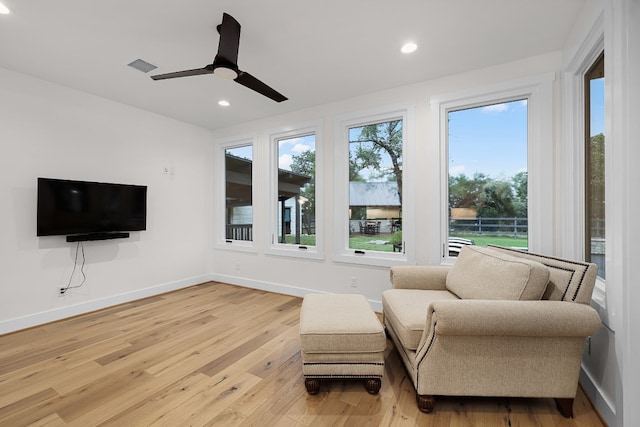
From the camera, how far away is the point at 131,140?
3811 millimetres

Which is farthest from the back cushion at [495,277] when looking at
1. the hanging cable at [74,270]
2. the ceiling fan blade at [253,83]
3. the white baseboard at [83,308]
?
the hanging cable at [74,270]

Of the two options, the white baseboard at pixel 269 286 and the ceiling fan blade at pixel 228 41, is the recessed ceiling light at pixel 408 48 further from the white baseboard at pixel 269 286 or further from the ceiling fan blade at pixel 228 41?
the white baseboard at pixel 269 286

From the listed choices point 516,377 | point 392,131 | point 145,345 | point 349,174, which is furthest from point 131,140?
point 516,377

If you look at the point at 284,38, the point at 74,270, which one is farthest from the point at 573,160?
the point at 74,270

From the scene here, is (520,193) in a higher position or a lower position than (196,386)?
higher

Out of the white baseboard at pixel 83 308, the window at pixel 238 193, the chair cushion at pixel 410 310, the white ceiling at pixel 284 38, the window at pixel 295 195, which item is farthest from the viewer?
the window at pixel 238 193

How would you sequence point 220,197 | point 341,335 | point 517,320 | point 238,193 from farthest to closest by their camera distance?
point 220,197
point 238,193
point 341,335
point 517,320

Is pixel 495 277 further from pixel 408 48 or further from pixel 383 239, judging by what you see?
pixel 408 48

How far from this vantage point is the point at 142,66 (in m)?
2.80

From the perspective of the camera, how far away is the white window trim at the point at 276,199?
3.76 m

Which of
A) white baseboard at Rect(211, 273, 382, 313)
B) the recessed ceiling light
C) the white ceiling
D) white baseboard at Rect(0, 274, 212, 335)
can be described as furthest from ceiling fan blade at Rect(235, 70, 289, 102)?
white baseboard at Rect(0, 274, 212, 335)

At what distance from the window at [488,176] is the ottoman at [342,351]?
1.65m

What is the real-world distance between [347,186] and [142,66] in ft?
8.36

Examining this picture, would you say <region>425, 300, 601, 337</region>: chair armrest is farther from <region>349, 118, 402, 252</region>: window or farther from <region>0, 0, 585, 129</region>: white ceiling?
<region>0, 0, 585, 129</region>: white ceiling
